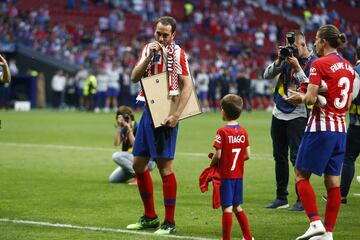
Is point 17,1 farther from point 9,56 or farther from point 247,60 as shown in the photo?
point 247,60

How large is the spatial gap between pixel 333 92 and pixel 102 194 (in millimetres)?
4894

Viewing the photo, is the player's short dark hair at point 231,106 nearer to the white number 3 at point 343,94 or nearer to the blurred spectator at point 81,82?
the white number 3 at point 343,94

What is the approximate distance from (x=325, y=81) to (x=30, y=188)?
5927mm

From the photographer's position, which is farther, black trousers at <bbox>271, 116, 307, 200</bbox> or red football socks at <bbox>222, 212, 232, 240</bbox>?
black trousers at <bbox>271, 116, 307, 200</bbox>

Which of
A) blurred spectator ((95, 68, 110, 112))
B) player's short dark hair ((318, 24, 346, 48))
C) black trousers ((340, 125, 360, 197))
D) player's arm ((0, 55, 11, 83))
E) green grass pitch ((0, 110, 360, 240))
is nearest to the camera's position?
player's short dark hair ((318, 24, 346, 48))

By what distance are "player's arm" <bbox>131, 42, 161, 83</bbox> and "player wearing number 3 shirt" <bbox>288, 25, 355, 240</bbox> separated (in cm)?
152

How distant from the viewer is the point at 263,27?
2013 inches

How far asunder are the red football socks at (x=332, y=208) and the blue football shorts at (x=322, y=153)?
19 cm

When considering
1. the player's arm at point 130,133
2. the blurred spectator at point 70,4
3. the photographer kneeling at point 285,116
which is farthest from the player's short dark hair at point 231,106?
the blurred spectator at point 70,4

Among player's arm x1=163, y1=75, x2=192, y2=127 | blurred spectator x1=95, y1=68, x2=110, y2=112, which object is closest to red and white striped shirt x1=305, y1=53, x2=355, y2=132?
player's arm x1=163, y1=75, x2=192, y2=127

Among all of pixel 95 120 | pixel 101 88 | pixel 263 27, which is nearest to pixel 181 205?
pixel 95 120

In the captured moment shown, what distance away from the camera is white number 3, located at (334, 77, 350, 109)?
9109 millimetres

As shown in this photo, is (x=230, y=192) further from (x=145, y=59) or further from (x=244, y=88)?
(x=244, y=88)

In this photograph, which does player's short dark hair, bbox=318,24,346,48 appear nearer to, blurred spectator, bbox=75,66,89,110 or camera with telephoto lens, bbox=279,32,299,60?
camera with telephoto lens, bbox=279,32,299,60
